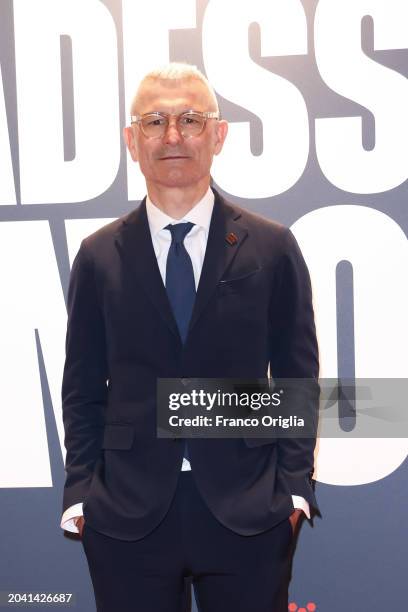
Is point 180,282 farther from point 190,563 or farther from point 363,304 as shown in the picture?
point 363,304

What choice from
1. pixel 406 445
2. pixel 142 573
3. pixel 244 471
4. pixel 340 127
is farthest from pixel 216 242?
pixel 406 445

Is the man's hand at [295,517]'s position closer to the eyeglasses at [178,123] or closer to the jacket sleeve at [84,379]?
the jacket sleeve at [84,379]

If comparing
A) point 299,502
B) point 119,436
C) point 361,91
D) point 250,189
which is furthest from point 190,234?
point 361,91

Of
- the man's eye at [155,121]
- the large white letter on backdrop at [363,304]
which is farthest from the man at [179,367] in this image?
the large white letter on backdrop at [363,304]

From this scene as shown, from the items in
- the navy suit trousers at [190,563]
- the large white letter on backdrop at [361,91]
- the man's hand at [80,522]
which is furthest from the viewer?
the large white letter on backdrop at [361,91]

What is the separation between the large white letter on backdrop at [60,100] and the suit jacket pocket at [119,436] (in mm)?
1187

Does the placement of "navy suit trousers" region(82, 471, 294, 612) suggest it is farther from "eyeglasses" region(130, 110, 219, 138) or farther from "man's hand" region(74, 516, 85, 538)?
"eyeglasses" region(130, 110, 219, 138)

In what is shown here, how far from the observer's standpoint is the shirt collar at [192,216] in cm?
187

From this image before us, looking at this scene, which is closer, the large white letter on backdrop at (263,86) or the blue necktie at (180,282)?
the blue necktie at (180,282)

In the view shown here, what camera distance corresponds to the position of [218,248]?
1820 millimetres

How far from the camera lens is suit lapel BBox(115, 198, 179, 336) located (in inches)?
69.3

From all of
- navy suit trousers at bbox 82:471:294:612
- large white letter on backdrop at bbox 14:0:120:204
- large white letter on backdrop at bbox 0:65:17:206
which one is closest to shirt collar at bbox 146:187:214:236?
navy suit trousers at bbox 82:471:294:612

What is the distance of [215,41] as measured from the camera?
2.64 m

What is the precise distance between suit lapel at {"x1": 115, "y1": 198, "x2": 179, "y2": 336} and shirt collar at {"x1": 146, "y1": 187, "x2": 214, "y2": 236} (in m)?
0.02
